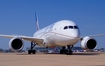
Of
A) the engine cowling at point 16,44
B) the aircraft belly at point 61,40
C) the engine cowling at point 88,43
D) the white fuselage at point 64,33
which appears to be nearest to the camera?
the white fuselage at point 64,33

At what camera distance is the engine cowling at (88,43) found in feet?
73.6

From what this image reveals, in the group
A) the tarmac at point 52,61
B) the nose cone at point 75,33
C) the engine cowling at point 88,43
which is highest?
the nose cone at point 75,33

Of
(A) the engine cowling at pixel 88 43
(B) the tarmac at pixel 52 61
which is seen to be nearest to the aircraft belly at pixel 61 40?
(A) the engine cowling at pixel 88 43

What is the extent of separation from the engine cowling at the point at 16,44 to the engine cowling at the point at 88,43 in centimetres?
638

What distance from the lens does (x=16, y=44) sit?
77.8ft

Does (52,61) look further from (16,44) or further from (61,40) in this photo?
(16,44)

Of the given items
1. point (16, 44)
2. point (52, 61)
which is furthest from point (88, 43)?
point (52, 61)

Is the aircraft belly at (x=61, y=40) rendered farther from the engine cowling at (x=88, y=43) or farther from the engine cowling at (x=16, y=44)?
the engine cowling at (x=16, y=44)

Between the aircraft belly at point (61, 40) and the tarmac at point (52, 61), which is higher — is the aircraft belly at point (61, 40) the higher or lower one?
the higher one

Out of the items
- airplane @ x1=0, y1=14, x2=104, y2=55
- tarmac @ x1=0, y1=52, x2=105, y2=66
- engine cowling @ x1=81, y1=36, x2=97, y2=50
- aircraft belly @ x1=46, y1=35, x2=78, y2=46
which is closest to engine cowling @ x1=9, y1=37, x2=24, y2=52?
airplane @ x1=0, y1=14, x2=104, y2=55

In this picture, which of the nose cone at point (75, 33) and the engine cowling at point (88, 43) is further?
the engine cowling at point (88, 43)

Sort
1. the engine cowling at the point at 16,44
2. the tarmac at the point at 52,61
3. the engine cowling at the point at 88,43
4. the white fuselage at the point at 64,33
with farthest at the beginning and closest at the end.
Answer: the engine cowling at the point at 16,44, the engine cowling at the point at 88,43, the white fuselage at the point at 64,33, the tarmac at the point at 52,61

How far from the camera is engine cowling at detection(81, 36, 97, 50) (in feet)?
73.6

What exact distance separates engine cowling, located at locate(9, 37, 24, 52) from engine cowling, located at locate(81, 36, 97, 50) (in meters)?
6.38
